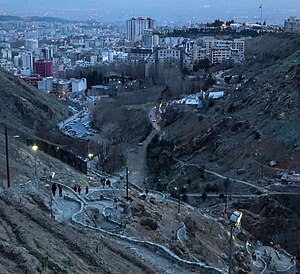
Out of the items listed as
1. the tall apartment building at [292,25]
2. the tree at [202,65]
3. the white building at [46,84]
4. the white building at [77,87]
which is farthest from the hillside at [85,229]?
the tall apartment building at [292,25]

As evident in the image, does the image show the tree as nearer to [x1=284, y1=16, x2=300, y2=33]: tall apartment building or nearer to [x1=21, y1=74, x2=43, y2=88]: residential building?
[x1=284, y1=16, x2=300, y2=33]: tall apartment building

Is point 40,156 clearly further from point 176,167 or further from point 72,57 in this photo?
point 72,57

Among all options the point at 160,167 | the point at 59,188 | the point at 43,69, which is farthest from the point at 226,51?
the point at 59,188

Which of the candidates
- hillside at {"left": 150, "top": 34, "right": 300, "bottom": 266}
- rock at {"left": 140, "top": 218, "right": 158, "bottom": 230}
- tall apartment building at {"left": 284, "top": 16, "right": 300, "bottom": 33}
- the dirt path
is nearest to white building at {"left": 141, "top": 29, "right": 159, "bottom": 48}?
tall apartment building at {"left": 284, "top": 16, "right": 300, "bottom": 33}

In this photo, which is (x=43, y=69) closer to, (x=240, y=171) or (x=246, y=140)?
(x=246, y=140)

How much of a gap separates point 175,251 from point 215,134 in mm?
19255

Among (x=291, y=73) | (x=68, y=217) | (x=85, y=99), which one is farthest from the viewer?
(x=85, y=99)

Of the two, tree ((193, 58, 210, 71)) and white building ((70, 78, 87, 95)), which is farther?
white building ((70, 78, 87, 95))

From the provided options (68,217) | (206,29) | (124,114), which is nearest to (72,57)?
(206,29)

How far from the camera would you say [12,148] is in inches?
776

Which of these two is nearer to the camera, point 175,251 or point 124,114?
point 175,251

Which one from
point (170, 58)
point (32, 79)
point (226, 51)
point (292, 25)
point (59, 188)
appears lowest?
point (32, 79)

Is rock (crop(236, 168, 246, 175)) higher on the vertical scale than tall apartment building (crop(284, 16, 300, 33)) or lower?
lower

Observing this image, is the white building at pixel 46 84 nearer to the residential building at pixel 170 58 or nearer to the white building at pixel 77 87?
the white building at pixel 77 87
